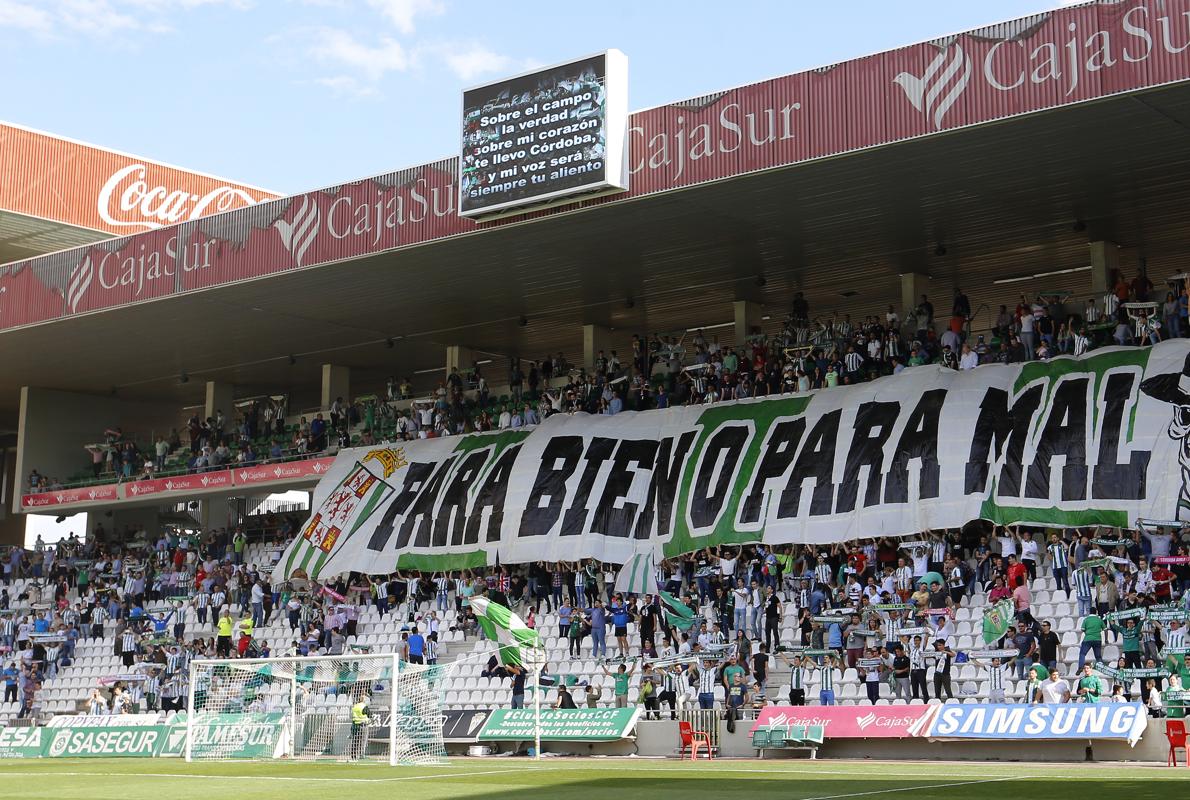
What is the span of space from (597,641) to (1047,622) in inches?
396

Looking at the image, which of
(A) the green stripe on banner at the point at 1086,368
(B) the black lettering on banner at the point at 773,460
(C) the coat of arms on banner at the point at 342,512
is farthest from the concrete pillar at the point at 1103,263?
(C) the coat of arms on banner at the point at 342,512

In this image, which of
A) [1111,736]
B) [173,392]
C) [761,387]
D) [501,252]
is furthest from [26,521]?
[1111,736]

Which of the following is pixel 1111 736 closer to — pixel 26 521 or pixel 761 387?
pixel 761 387

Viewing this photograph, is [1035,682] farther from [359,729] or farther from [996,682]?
[359,729]

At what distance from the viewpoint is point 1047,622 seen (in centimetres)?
2452

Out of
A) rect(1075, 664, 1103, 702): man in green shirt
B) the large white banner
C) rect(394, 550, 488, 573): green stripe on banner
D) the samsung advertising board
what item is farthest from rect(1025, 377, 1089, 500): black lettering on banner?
rect(394, 550, 488, 573): green stripe on banner

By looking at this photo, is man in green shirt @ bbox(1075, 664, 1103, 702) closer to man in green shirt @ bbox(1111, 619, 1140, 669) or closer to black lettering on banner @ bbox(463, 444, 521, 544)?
man in green shirt @ bbox(1111, 619, 1140, 669)

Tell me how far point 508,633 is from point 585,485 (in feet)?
32.1

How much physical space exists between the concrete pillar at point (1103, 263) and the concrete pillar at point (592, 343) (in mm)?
14150

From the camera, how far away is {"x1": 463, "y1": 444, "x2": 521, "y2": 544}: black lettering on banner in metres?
36.1

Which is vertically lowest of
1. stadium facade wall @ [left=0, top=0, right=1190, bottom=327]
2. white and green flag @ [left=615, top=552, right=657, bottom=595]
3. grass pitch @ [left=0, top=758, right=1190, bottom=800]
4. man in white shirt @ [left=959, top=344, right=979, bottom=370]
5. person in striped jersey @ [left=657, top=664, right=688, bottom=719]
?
→ grass pitch @ [left=0, top=758, right=1190, bottom=800]

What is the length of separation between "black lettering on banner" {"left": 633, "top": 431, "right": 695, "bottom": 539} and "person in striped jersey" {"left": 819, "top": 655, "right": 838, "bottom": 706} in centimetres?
667

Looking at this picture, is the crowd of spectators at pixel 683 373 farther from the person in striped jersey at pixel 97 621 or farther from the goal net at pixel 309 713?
the goal net at pixel 309 713

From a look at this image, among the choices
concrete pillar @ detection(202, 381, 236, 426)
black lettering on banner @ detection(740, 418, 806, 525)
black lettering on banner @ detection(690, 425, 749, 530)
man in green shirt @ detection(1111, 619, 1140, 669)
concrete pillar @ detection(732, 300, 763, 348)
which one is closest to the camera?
man in green shirt @ detection(1111, 619, 1140, 669)
